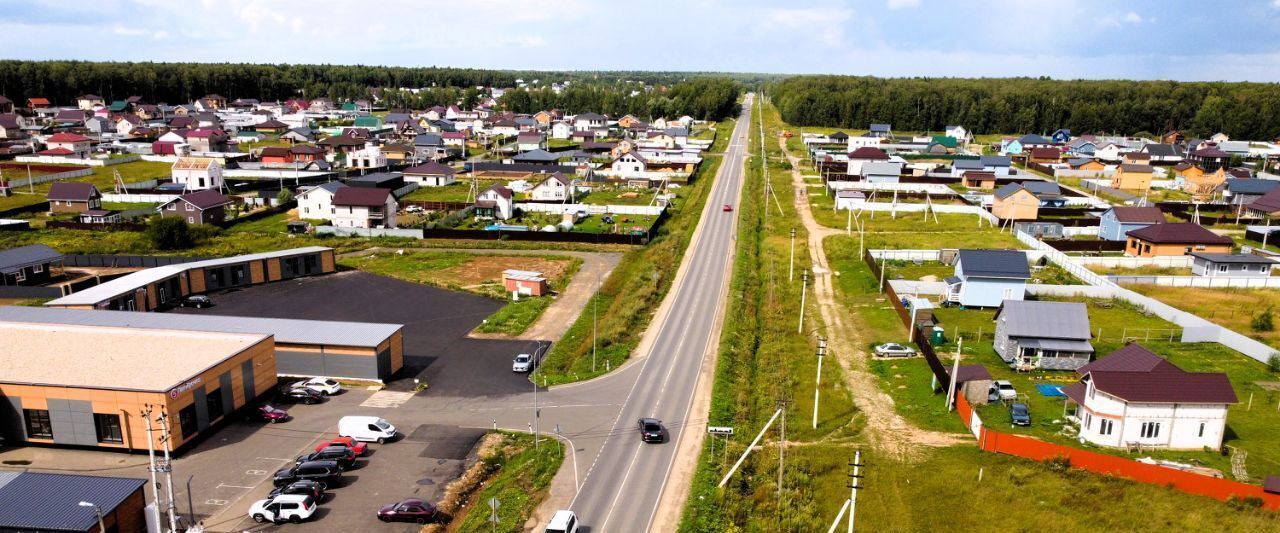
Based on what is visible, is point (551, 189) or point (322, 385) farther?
point (551, 189)

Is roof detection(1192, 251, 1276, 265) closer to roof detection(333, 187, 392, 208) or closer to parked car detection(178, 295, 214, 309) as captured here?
roof detection(333, 187, 392, 208)

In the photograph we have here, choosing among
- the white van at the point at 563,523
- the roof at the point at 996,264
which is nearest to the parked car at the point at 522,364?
the white van at the point at 563,523

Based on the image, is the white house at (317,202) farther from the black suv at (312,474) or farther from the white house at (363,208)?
the black suv at (312,474)

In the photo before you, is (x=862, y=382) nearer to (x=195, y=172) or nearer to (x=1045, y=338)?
(x=1045, y=338)

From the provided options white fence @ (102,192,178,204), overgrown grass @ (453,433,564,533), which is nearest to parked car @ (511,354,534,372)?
overgrown grass @ (453,433,564,533)

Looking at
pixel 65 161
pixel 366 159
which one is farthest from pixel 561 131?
pixel 65 161

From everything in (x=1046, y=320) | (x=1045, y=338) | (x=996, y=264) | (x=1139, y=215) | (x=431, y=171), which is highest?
(x=431, y=171)

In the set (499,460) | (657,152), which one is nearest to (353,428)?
(499,460)
